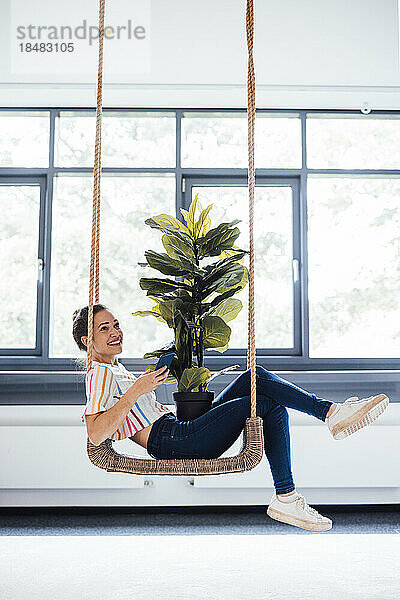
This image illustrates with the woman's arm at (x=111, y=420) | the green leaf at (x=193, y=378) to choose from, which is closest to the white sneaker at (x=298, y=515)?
the green leaf at (x=193, y=378)

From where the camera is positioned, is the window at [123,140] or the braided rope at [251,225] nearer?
the braided rope at [251,225]

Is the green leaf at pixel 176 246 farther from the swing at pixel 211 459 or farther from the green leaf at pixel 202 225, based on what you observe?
the swing at pixel 211 459

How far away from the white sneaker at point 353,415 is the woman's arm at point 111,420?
0.65 m

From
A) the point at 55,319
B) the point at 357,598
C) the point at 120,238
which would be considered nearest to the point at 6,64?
the point at 120,238

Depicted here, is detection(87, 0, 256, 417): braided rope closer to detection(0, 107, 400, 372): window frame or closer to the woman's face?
the woman's face

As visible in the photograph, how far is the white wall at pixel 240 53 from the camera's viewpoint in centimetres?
403

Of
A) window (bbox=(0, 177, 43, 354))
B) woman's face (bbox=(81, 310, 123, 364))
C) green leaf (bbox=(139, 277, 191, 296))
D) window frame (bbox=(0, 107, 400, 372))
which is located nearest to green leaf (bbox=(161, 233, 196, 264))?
green leaf (bbox=(139, 277, 191, 296))

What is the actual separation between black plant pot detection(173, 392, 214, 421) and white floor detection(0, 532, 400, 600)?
0.62 meters

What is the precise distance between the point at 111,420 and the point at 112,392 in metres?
0.16

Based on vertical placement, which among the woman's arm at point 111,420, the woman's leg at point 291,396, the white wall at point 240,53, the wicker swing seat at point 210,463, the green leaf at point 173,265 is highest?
the white wall at point 240,53

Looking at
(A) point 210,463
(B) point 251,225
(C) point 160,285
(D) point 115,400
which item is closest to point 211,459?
(A) point 210,463

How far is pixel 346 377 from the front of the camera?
13.6 ft

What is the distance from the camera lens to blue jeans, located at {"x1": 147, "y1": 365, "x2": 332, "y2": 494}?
2244mm

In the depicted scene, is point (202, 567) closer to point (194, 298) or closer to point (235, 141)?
point (194, 298)
